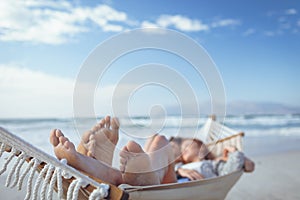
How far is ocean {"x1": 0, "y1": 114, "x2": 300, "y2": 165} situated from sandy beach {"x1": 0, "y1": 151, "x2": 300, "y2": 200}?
1.75 feet

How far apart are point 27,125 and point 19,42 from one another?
1609 mm

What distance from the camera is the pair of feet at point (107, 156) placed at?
0.80 m

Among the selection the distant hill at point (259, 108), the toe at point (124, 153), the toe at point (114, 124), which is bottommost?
the toe at point (124, 153)

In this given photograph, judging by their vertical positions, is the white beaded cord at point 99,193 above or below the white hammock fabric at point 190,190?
above

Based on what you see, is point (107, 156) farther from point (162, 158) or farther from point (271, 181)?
point (271, 181)

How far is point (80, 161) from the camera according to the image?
0.79 meters

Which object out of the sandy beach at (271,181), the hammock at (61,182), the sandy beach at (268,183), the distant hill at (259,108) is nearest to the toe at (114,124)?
the hammock at (61,182)

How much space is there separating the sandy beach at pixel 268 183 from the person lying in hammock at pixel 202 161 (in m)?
0.30

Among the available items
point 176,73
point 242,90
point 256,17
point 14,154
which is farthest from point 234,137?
point 242,90

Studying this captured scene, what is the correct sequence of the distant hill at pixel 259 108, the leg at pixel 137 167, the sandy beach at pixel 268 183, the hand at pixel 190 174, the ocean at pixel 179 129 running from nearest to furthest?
the leg at pixel 137 167
the hand at pixel 190 174
the sandy beach at pixel 268 183
the ocean at pixel 179 129
the distant hill at pixel 259 108

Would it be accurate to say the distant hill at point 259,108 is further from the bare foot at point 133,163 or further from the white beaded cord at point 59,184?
the white beaded cord at point 59,184

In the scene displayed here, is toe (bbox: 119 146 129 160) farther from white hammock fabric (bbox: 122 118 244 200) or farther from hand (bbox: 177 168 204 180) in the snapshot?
hand (bbox: 177 168 204 180)

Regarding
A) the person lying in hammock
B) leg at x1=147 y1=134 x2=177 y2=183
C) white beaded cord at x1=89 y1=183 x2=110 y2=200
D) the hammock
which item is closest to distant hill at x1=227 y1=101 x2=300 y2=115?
the person lying in hammock

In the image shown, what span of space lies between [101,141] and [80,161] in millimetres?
207
